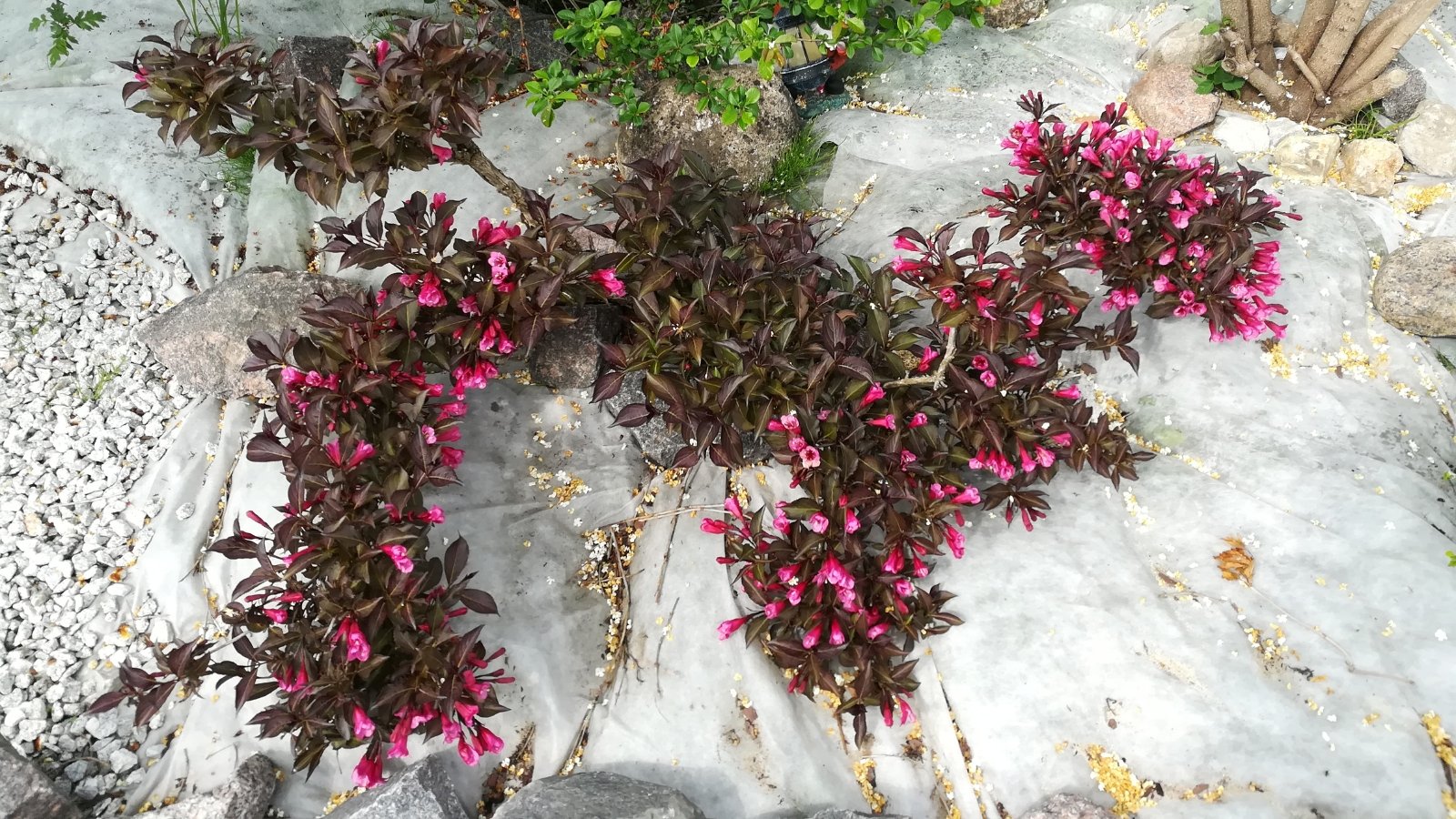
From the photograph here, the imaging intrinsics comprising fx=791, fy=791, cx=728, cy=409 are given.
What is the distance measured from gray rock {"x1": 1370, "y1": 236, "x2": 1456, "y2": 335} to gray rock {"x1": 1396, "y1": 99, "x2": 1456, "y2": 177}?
608mm

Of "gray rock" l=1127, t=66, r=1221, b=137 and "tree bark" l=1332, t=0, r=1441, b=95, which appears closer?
"tree bark" l=1332, t=0, r=1441, b=95

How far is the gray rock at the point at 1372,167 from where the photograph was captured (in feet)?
10.5

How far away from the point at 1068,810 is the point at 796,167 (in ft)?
8.53

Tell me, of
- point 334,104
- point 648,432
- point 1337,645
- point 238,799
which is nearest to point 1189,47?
point 1337,645

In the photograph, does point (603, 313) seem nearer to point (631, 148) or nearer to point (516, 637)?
point (631, 148)

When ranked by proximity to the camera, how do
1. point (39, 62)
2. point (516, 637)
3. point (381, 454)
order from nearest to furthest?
point (381, 454) < point (516, 637) < point (39, 62)

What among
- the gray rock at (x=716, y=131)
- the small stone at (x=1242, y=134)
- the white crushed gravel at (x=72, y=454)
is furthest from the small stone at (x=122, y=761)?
the small stone at (x=1242, y=134)

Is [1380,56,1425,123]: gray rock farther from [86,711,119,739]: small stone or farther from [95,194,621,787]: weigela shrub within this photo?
[86,711,119,739]: small stone

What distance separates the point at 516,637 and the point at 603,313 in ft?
3.82

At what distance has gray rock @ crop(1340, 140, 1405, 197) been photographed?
321 centimetres

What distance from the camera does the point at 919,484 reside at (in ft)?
7.93

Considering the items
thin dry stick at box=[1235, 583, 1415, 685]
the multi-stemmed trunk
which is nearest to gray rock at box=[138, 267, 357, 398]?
thin dry stick at box=[1235, 583, 1415, 685]

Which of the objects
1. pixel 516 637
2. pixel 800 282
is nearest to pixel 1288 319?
pixel 800 282

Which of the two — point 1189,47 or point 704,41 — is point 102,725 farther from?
point 1189,47
